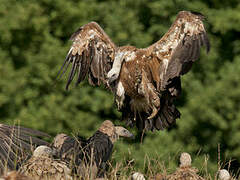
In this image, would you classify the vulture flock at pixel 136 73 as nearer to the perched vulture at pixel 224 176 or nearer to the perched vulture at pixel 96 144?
the perched vulture at pixel 96 144

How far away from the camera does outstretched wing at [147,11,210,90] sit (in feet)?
18.0

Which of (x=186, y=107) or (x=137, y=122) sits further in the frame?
(x=186, y=107)

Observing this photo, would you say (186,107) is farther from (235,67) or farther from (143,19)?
(143,19)

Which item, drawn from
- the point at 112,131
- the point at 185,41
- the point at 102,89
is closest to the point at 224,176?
the point at 185,41

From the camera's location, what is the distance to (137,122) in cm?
639

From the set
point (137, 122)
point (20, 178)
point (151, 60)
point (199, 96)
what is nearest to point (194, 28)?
point (151, 60)

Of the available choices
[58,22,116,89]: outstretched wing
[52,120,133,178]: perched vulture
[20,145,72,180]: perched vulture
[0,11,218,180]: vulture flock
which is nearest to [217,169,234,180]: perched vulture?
[0,11,218,180]: vulture flock

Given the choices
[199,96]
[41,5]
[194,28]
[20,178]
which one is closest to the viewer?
[20,178]

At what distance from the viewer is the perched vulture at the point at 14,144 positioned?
431 cm

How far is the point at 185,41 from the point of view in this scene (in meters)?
5.58

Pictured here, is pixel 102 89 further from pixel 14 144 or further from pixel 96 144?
pixel 14 144

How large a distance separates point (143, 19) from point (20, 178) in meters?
10.9

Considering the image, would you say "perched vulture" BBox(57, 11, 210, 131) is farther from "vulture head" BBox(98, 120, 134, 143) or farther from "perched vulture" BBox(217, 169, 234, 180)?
"perched vulture" BBox(217, 169, 234, 180)

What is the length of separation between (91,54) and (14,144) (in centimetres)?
228
